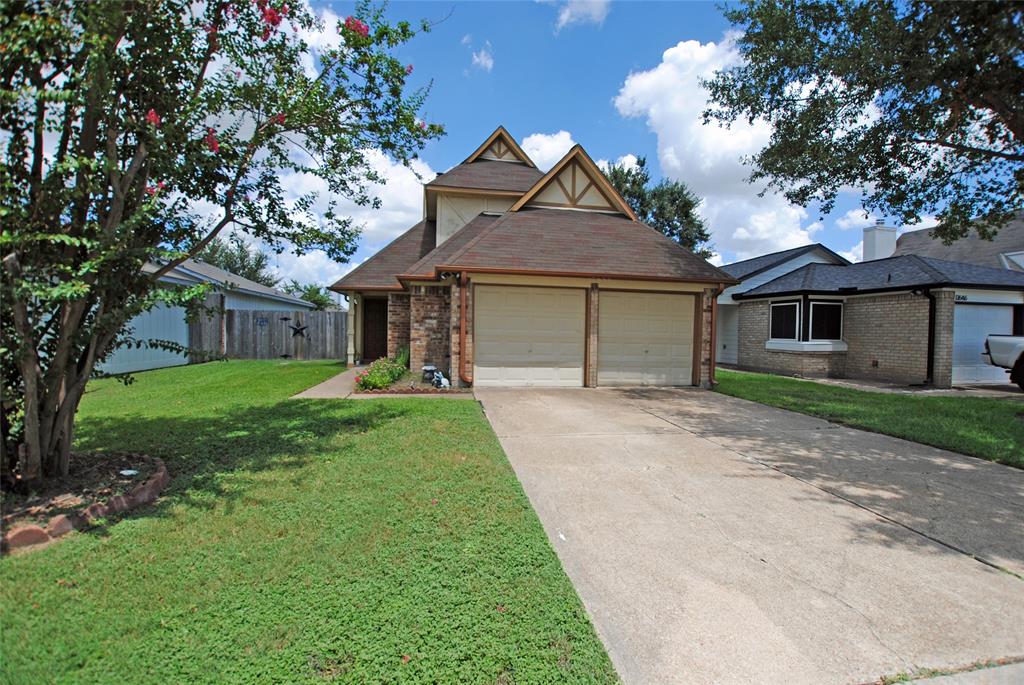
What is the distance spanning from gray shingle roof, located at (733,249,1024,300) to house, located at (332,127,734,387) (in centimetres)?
637

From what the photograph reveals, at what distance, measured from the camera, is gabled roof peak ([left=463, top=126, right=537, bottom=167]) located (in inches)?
682

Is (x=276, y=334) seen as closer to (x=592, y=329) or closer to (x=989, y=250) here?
(x=592, y=329)

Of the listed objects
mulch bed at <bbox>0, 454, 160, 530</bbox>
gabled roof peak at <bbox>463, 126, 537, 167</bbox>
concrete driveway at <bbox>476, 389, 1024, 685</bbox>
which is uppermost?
gabled roof peak at <bbox>463, 126, 537, 167</bbox>

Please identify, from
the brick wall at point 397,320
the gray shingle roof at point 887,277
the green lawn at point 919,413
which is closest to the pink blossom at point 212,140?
the green lawn at point 919,413

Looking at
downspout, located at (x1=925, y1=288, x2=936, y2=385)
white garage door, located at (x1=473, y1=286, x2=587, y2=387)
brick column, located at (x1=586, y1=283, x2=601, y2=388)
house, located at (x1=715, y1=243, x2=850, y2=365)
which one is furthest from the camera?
house, located at (x1=715, y1=243, x2=850, y2=365)

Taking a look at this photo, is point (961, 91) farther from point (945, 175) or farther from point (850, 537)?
point (850, 537)

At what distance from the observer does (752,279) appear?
2036 cm

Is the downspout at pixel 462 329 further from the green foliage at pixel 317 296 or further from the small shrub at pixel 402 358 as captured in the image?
the green foliage at pixel 317 296

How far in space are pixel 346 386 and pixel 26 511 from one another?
25.6ft

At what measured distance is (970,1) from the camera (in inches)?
232

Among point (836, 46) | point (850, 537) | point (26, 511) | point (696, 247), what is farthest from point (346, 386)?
point (696, 247)

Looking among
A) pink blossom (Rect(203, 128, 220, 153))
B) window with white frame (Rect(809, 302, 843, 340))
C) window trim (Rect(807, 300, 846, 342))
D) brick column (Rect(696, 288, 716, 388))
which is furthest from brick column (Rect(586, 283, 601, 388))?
window with white frame (Rect(809, 302, 843, 340))

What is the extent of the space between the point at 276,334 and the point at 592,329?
13717mm

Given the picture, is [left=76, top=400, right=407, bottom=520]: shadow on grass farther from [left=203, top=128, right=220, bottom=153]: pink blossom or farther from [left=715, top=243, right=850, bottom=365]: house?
[left=715, top=243, right=850, bottom=365]: house
